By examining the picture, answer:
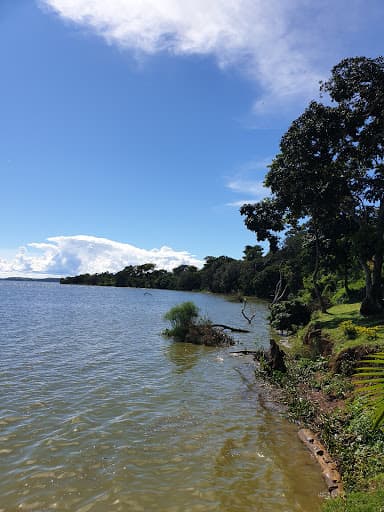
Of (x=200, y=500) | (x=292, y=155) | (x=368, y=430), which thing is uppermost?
(x=292, y=155)

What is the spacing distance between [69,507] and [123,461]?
6.06ft

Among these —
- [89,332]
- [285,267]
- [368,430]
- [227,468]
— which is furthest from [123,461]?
[285,267]

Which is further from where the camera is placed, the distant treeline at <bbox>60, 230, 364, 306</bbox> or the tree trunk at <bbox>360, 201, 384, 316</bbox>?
the distant treeline at <bbox>60, 230, 364, 306</bbox>

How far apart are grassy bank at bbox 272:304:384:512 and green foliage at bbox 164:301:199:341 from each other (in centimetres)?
791

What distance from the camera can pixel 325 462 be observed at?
7754mm

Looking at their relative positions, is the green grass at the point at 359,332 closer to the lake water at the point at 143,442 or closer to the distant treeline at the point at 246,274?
the lake water at the point at 143,442

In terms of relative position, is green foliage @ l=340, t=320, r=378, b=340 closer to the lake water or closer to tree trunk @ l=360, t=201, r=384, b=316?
tree trunk @ l=360, t=201, r=384, b=316

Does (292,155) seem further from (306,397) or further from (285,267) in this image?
(285,267)

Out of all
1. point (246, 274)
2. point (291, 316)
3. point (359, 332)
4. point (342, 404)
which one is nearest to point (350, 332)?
point (359, 332)

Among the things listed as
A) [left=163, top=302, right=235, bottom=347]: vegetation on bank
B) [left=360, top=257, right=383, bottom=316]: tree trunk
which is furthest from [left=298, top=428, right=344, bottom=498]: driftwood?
[left=163, top=302, right=235, bottom=347]: vegetation on bank

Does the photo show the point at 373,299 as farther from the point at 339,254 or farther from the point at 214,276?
the point at 214,276

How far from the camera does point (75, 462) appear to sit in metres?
8.07

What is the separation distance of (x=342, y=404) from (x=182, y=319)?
16536 mm

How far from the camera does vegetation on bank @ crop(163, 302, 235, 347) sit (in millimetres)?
25109
